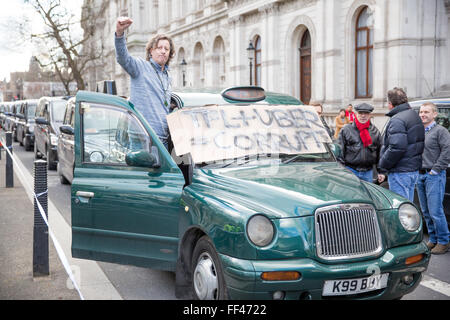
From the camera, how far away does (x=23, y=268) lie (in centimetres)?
560

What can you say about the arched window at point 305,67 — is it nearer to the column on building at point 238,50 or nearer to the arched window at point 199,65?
the column on building at point 238,50

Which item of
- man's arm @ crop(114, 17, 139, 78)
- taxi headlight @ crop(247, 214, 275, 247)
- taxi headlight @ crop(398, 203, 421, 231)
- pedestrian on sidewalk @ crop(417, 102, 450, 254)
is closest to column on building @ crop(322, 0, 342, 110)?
pedestrian on sidewalk @ crop(417, 102, 450, 254)

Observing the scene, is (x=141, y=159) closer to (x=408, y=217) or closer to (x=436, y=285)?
(x=408, y=217)

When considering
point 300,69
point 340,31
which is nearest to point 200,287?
point 340,31

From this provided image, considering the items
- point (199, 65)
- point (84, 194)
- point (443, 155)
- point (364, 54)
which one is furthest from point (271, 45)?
point (84, 194)

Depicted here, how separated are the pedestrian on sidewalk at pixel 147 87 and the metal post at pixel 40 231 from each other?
1.23 metres

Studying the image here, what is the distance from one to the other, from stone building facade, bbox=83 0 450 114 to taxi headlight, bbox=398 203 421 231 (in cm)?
1479

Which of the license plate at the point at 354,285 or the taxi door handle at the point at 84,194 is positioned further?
the taxi door handle at the point at 84,194

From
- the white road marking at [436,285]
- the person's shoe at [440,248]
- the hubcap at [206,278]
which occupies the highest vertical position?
the hubcap at [206,278]

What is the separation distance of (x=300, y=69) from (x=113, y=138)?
843 inches

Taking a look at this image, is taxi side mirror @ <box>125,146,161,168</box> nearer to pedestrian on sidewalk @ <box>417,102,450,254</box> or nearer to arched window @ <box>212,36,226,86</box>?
pedestrian on sidewalk @ <box>417,102,450,254</box>

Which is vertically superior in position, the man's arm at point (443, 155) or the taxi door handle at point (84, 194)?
the man's arm at point (443, 155)

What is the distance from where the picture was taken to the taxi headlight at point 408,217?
13.4ft

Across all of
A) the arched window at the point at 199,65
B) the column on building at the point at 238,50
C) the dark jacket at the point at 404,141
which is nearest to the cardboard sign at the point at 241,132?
the dark jacket at the point at 404,141
